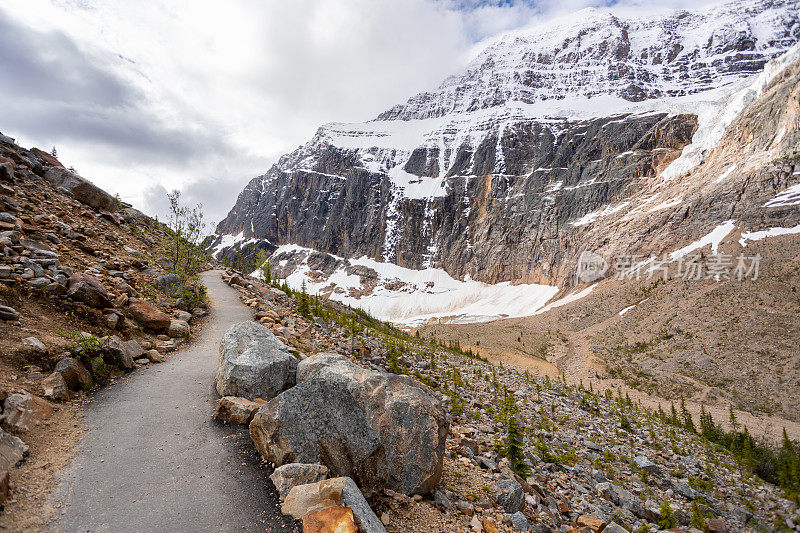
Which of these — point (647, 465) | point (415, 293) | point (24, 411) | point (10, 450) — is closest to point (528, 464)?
point (647, 465)

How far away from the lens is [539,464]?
10.7 metres

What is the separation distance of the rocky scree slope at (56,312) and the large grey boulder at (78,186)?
0.05 meters

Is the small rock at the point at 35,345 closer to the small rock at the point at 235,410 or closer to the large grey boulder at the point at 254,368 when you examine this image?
the large grey boulder at the point at 254,368

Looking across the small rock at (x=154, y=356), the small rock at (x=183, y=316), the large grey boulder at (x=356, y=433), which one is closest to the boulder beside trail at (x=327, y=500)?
the large grey boulder at (x=356, y=433)

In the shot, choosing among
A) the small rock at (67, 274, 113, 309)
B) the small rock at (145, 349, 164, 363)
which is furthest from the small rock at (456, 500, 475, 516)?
the small rock at (67, 274, 113, 309)

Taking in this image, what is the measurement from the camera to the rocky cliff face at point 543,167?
98.8 m

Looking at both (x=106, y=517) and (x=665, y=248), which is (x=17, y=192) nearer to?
(x=106, y=517)

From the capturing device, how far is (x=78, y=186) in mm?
14688

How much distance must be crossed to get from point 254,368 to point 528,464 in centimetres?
867

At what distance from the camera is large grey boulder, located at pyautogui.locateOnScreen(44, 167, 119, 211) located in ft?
46.7

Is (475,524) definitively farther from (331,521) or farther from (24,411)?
(24,411)

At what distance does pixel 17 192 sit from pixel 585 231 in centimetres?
10802

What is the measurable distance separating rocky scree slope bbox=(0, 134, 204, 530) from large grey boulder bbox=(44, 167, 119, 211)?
46 mm

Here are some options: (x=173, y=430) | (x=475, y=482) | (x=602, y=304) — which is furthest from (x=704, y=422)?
(x=602, y=304)
